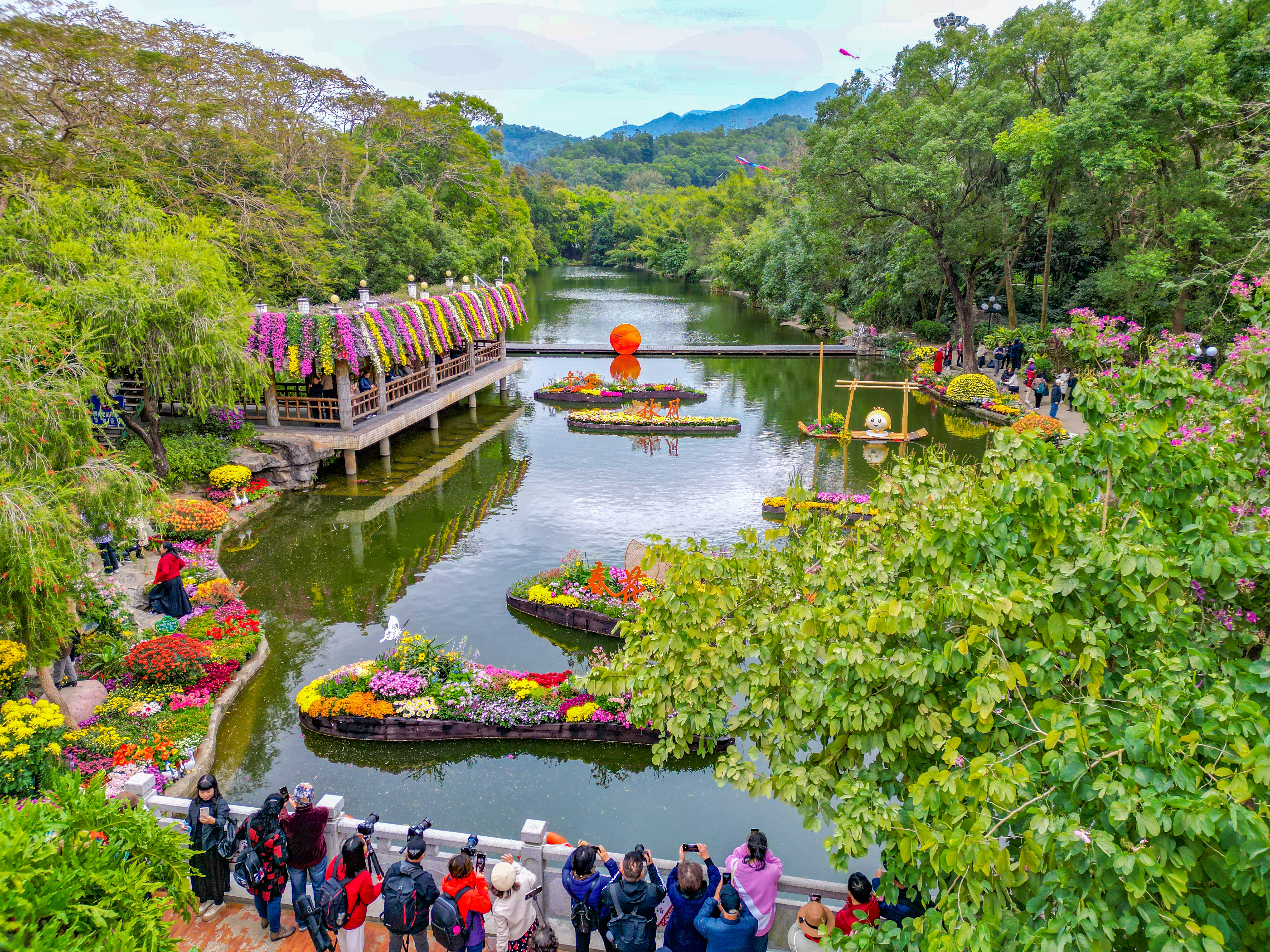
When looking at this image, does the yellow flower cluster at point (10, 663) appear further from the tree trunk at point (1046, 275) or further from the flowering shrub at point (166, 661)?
the tree trunk at point (1046, 275)

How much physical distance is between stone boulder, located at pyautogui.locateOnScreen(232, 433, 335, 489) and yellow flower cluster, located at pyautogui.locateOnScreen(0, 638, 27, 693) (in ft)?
38.6

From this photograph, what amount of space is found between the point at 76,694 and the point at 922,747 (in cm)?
1093

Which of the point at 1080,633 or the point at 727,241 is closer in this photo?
the point at 1080,633

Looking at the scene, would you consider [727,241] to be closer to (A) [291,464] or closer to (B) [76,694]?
(A) [291,464]

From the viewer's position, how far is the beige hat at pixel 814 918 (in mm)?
6551

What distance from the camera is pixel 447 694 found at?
1188cm

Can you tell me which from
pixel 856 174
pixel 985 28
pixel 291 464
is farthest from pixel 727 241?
pixel 291 464

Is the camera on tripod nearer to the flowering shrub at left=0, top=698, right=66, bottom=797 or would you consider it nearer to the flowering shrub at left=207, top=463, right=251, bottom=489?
the flowering shrub at left=0, top=698, right=66, bottom=797

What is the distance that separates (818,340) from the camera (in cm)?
4819

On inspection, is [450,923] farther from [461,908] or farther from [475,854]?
[475,854]

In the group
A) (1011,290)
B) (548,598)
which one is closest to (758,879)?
(548,598)

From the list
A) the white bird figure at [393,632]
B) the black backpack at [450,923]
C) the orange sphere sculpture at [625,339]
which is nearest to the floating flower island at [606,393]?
the orange sphere sculpture at [625,339]

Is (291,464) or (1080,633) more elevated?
(1080,633)

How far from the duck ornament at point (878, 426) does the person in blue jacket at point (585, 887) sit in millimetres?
21044
